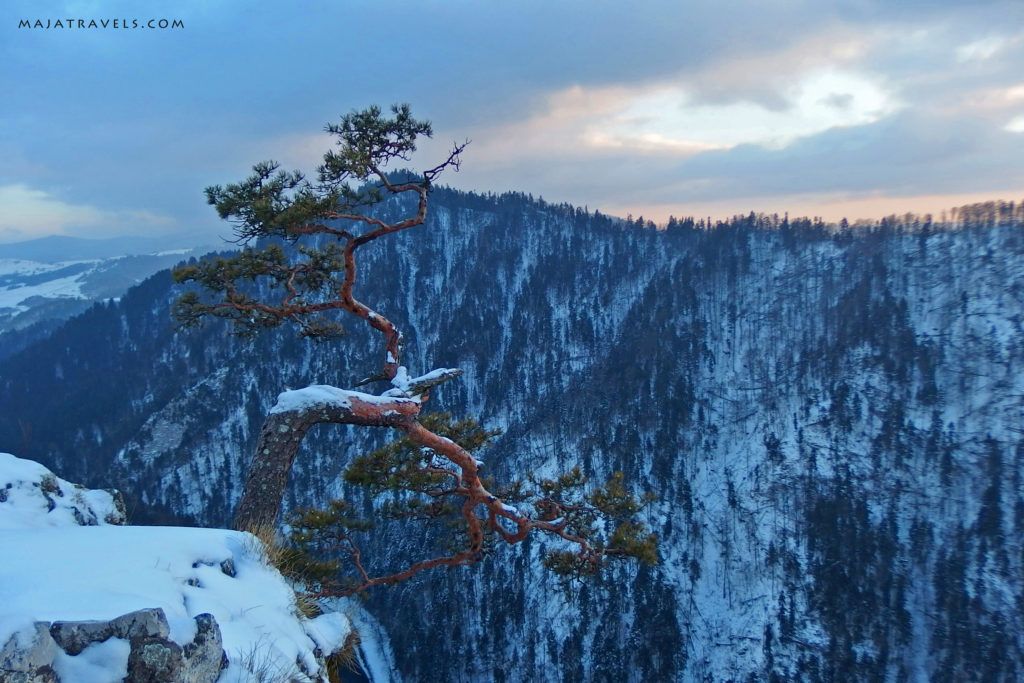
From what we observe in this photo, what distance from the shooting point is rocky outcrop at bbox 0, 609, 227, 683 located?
4180mm


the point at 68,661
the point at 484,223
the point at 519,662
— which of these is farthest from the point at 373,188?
the point at 484,223

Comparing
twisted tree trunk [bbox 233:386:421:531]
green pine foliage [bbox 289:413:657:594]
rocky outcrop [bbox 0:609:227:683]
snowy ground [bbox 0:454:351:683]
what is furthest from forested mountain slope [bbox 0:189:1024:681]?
rocky outcrop [bbox 0:609:227:683]

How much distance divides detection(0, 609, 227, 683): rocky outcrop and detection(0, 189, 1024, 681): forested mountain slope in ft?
226

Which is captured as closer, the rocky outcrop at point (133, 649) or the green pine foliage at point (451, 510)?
the rocky outcrop at point (133, 649)

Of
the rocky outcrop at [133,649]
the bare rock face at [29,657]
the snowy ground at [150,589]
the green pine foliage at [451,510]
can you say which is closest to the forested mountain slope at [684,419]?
the green pine foliage at [451,510]

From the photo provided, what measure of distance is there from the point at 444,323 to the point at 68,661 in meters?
151

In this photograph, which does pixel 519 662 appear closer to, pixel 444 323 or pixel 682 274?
pixel 444 323

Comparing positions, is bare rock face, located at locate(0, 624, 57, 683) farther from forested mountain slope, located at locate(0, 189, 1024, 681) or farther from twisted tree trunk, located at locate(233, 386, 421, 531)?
forested mountain slope, located at locate(0, 189, 1024, 681)

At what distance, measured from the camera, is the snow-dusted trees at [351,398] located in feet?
32.5

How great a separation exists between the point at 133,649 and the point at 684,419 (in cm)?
11918

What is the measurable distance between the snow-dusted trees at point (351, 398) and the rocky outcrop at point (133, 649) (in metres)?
4.29

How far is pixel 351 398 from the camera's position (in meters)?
10.0

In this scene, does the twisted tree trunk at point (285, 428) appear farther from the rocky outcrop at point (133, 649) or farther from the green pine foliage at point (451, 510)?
the rocky outcrop at point (133, 649)

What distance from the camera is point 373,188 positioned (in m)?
11.0
